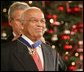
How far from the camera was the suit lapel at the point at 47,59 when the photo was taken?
51.2 inches

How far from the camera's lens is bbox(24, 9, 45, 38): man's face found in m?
1.26

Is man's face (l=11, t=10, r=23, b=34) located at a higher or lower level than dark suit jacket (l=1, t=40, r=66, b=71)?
higher

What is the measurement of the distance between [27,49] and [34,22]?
0.50 ft

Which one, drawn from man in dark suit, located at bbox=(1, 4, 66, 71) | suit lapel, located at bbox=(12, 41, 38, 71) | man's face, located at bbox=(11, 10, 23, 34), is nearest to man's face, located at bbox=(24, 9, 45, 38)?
man in dark suit, located at bbox=(1, 4, 66, 71)

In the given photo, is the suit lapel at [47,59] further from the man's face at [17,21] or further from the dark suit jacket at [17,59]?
the man's face at [17,21]

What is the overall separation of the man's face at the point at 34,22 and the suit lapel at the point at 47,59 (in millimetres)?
112

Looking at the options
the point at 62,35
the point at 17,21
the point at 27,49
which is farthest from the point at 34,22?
the point at 62,35

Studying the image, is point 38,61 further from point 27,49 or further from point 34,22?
point 34,22

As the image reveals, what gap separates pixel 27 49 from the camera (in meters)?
1.29

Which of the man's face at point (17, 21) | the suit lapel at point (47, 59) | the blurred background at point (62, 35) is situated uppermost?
the man's face at point (17, 21)

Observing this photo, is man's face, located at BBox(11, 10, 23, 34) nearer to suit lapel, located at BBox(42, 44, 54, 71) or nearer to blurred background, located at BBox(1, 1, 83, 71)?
suit lapel, located at BBox(42, 44, 54, 71)

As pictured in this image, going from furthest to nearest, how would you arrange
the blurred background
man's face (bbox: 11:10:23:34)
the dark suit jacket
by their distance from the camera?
the blurred background < man's face (bbox: 11:10:23:34) < the dark suit jacket

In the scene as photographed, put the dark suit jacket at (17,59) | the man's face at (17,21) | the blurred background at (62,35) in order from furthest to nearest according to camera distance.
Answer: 1. the blurred background at (62,35)
2. the man's face at (17,21)
3. the dark suit jacket at (17,59)

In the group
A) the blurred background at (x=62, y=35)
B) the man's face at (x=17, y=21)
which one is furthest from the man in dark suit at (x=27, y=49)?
the blurred background at (x=62, y=35)
